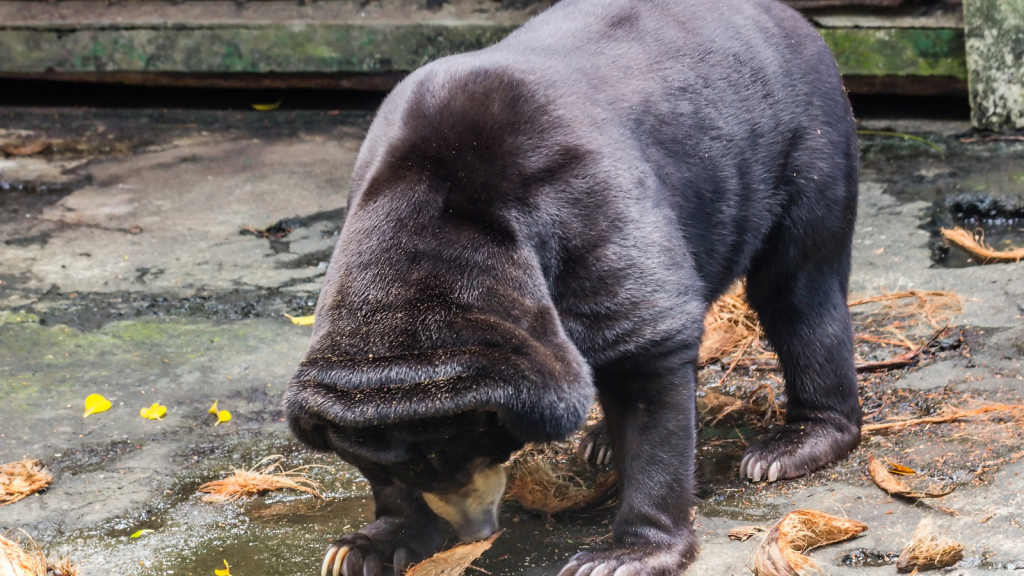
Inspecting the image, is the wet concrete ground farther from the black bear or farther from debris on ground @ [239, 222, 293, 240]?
A: the black bear

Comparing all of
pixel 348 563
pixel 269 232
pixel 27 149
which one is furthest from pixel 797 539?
pixel 27 149

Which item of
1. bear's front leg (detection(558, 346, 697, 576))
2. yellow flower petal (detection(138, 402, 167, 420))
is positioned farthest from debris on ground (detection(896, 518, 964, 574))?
yellow flower petal (detection(138, 402, 167, 420))

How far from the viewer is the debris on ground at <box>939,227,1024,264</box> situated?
15.7ft

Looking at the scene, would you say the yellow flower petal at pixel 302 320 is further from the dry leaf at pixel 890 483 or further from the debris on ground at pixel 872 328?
the dry leaf at pixel 890 483

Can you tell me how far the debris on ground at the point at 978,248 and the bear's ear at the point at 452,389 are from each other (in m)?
3.11

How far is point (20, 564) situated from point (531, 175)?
1739mm

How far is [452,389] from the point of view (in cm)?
234

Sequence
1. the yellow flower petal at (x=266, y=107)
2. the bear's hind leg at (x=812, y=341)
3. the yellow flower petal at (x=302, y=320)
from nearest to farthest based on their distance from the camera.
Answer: the bear's hind leg at (x=812, y=341) → the yellow flower petal at (x=302, y=320) → the yellow flower petal at (x=266, y=107)

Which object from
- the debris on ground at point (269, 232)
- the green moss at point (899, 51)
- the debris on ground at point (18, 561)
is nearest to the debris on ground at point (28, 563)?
the debris on ground at point (18, 561)

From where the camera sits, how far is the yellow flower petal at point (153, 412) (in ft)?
13.0

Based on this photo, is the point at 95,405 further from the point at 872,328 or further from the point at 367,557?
the point at 872,328

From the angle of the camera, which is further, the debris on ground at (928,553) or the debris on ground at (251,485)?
the debris on ground at (251,485)

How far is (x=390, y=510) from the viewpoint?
10.2 feet

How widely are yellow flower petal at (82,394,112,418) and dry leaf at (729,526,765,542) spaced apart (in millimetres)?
2382
